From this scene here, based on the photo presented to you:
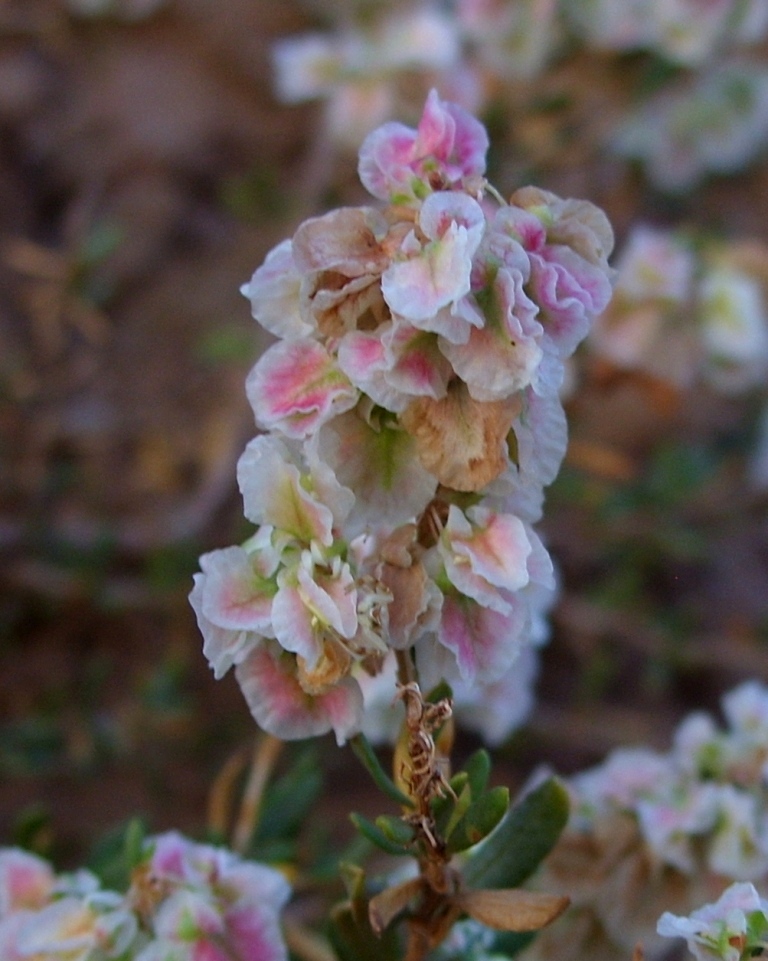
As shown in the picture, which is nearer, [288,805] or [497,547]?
[497,547]

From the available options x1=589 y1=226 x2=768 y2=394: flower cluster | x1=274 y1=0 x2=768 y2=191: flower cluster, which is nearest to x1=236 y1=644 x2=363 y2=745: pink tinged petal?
x1=589 y1=226 x2=768 y2=394: flower cluster

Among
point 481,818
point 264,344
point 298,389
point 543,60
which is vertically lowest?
point 481,818

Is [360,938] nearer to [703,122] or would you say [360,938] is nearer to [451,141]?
[451,141]

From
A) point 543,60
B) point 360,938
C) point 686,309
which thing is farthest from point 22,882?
point 543,60

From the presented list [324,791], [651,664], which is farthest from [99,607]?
[651,664]

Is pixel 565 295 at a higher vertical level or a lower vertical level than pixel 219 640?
higher

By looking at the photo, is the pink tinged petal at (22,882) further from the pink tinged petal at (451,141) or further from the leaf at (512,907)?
the pink tinged petal at (451,141)
